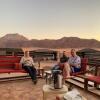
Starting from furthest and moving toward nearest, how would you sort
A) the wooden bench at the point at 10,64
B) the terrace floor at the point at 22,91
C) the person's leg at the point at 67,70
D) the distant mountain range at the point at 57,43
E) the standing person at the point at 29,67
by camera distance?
1. the distant mountain range at the point at 57,43
2. the wooden bench at the point at 10,64
3. the standing person at the point at 29,67
4. the person's leg at the point at 67,70
5. the terrace floor at the point at 22,91

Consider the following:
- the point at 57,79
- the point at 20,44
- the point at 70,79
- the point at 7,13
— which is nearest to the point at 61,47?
the point at 20,44

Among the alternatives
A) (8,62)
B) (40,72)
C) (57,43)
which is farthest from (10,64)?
(57,43)

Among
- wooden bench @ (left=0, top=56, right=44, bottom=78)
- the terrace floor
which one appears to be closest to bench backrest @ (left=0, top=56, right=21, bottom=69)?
wooden bench @ (left=0, top=56, right=44, bottom=78)

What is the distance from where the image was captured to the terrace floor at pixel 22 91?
553cm

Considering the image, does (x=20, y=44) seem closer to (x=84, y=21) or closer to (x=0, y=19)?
(x=0, y=19)

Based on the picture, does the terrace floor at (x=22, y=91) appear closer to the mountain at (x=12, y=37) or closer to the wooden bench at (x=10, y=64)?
the wooden bench at (x=10, y=64)

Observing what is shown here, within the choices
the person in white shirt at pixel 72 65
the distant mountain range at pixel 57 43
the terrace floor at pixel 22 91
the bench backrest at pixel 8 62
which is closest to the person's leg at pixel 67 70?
the person in white shirt at pixel 72 65

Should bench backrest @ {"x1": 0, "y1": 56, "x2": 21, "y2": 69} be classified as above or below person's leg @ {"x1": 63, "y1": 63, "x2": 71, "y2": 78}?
above

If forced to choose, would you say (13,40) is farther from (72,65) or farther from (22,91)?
(22,91)

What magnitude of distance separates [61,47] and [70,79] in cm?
302

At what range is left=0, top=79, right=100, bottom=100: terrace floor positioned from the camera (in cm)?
553

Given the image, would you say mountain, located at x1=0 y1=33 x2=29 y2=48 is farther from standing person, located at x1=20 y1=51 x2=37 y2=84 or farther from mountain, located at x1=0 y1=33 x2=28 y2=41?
standing person, located at x1=20 y1=51 x2=37 y2=84

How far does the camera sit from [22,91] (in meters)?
6.07

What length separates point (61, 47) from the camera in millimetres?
10141
